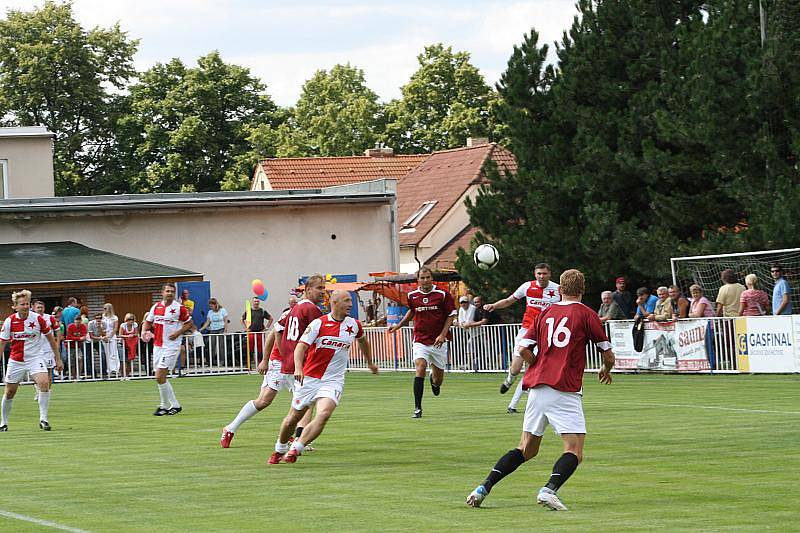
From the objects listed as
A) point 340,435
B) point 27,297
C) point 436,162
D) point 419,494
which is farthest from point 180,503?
point 436,162

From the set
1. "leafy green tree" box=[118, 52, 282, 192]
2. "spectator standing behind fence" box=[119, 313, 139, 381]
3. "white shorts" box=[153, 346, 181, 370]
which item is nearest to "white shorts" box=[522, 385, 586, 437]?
"white shorts" box=[153, 346, 181, 370]

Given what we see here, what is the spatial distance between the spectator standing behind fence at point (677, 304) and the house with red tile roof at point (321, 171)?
39.4 meters

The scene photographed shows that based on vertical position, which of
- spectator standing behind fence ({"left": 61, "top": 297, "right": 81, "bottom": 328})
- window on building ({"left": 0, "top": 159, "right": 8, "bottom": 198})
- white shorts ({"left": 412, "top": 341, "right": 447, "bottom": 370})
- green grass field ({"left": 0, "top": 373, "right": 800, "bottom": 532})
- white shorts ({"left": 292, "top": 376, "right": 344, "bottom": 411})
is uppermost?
window on building ({"left": 0, "top": 159, "right": 8, "bottom": 198})

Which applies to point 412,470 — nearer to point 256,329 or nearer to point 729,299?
point 729,299

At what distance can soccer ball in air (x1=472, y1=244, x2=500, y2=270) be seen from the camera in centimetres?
3716

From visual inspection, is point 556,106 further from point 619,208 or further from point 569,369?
point 569,369

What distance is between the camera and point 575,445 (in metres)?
11.1

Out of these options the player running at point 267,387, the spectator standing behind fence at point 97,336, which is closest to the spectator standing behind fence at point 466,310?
the spectator standing behind fence at point 97,336

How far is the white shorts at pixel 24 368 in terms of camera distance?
68.7ft

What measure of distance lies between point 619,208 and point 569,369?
27389 millimetres

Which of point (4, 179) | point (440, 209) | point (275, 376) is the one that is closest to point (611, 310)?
point (275, 376)

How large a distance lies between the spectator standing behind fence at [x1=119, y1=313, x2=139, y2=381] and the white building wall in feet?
31.9

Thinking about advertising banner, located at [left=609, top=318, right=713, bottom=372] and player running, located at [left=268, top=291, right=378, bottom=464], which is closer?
player running, located at [left=268, top=291, right=378, bottom=464]

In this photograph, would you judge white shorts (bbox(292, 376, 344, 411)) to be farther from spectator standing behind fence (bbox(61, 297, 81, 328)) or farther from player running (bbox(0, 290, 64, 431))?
spectator standing behind fence (bbox(61, 297, 81, 328))
